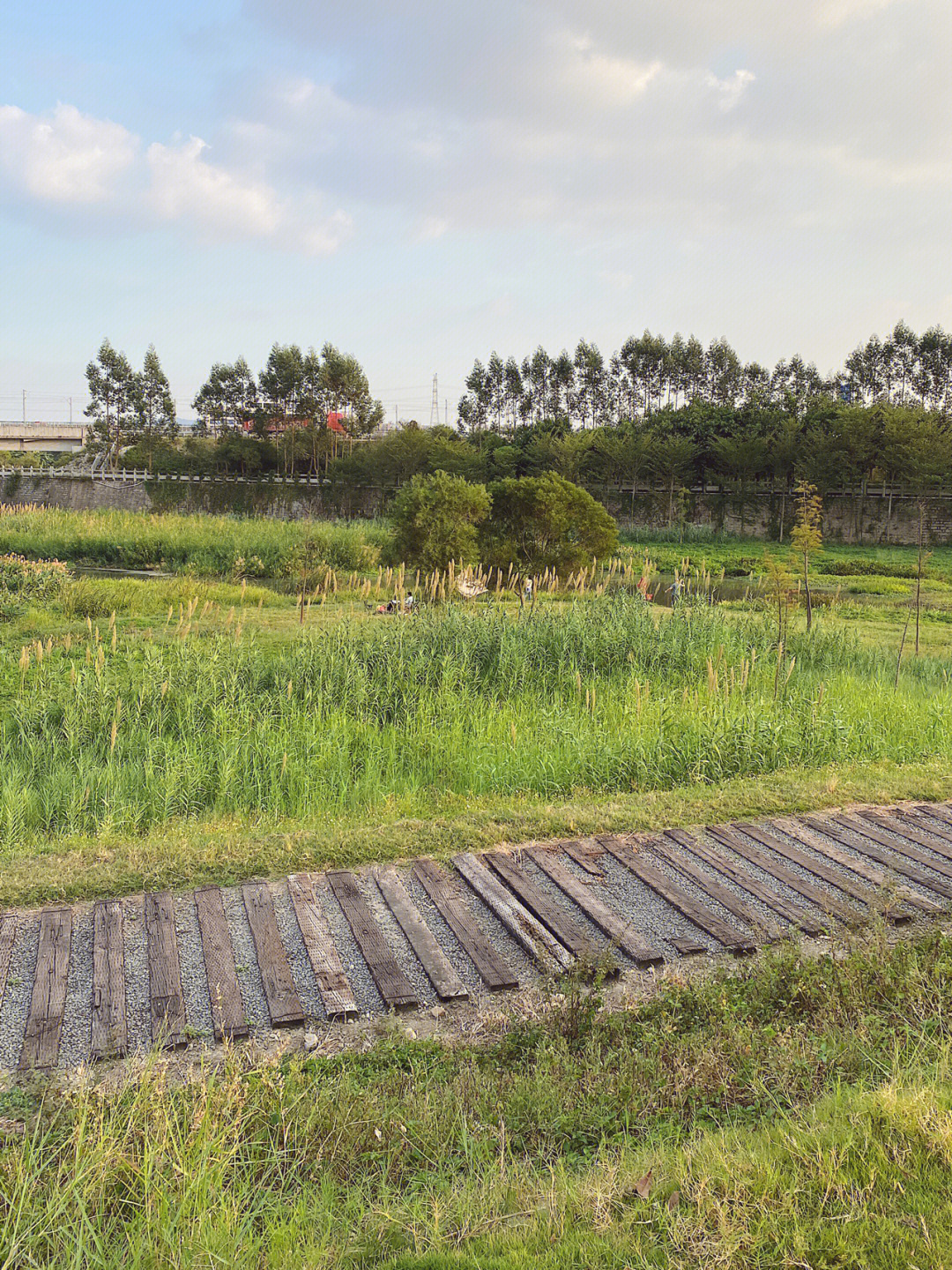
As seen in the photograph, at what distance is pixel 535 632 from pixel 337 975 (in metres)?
5.68

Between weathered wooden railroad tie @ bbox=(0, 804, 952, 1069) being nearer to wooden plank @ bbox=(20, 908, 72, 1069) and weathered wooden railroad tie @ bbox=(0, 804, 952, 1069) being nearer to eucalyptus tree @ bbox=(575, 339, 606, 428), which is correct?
wooden plank @ bbox=(20, 908, 72, 1069)

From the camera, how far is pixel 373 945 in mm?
3393

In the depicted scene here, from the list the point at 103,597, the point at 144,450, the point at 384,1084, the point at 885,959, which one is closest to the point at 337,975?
the point at 384,1084

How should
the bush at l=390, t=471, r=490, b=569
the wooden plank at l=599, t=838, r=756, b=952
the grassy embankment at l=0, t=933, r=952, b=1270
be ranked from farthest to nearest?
the bush at l=390, t=471, r=490, b=569 → the wooden plank at l=599, t=838, r=756, b=952 → the grassy embankment at l=0, t=933, r=952, b=1270

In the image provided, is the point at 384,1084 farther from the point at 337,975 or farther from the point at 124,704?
the point at 124,704

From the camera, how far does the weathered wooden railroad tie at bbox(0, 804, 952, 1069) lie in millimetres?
2959

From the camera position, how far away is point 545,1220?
2.05 m

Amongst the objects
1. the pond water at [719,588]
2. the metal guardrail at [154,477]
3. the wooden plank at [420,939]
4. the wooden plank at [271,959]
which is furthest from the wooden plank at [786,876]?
the metal guardrail at [154,477]

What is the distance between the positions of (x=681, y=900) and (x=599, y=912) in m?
0.38

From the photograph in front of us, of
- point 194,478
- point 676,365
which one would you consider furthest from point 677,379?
point 194,478

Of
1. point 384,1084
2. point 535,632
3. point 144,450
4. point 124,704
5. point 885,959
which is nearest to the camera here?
point 384,1084

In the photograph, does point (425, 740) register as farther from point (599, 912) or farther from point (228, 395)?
point (228, 395)

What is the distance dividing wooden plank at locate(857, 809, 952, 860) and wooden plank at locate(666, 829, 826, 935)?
97 centimetres

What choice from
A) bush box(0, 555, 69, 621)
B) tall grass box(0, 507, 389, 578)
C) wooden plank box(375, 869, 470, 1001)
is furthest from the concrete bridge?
wooden plank box(375, 869, 470, 1001)
